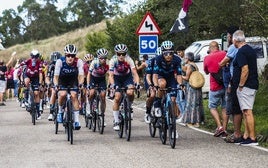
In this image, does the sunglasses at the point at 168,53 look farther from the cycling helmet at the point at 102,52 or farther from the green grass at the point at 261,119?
the cycling helmet at the point at 102,52

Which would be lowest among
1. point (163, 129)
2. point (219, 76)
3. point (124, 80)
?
point (163, 129)

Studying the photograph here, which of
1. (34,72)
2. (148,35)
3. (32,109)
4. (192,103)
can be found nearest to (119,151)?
(192,103)

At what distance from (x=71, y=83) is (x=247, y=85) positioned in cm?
409

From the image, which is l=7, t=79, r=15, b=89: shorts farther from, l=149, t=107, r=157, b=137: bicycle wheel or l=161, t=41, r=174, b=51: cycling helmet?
l=161, t=41, r=174, b=51: cycling helmet

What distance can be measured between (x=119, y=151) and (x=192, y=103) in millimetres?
5237

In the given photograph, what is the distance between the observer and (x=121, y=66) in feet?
Answer: 48.4

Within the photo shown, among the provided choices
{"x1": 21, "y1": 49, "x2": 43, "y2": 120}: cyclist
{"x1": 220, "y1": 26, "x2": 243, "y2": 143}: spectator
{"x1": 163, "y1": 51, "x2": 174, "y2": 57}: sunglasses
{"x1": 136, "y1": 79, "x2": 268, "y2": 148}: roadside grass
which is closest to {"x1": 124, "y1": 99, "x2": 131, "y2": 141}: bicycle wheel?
{"x1": 163, "y1": 51, "x2": 174, "y2": 57}: sunglasses

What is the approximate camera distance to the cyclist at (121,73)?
1448 centimetres

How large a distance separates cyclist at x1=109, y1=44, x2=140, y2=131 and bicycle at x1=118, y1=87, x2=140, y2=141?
0.09 m

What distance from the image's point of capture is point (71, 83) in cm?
1453

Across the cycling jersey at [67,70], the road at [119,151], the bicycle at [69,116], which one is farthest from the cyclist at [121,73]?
the bicycle at [69,116]

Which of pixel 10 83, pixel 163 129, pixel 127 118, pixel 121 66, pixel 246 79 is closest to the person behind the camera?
pixel 246 79

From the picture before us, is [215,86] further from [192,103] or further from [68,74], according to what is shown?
[68,74]

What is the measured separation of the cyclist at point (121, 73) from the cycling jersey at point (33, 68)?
518cm
